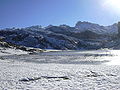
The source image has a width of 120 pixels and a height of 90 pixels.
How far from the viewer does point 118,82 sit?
21.9 metres

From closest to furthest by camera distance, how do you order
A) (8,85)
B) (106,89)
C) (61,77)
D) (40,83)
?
A: (106,89), (8,85), (40,83), (61,77)

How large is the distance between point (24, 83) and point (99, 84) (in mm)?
8681

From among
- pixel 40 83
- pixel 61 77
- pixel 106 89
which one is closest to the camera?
pixel 106 89

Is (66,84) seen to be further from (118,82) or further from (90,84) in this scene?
(118,82)

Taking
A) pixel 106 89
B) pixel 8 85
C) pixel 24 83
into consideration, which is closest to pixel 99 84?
pixel 106 89

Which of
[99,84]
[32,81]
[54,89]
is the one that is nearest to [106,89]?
[99,84]

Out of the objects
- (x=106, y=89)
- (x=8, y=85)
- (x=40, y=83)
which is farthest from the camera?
(x=40, y=83)

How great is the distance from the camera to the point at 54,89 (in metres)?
19.4

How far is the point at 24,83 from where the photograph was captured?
856 inches

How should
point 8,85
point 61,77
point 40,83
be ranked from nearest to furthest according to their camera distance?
point 8,85 → point 40,83 → point 61,77

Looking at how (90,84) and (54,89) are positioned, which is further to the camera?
(90,84)

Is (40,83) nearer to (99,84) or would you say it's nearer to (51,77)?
(51,77)

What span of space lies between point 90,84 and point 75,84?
1.71 metres

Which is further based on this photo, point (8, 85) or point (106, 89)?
point (8, 85)
